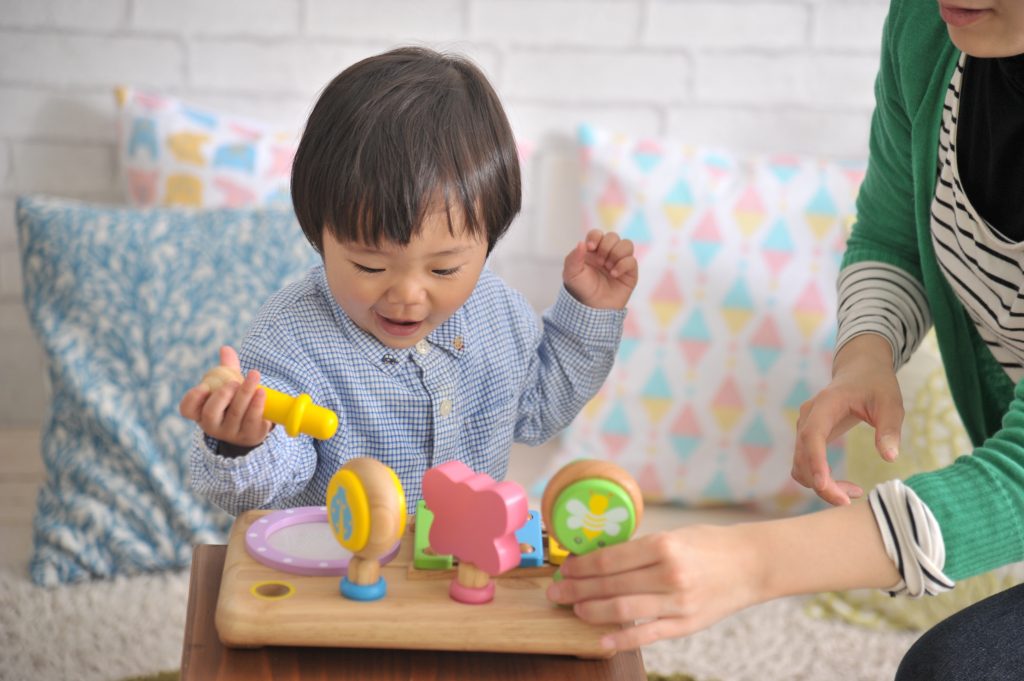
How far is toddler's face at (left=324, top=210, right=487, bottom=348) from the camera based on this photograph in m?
1.00

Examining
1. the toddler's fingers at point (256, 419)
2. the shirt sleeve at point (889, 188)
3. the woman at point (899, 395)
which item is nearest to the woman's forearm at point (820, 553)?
the woman at point (899, 395)

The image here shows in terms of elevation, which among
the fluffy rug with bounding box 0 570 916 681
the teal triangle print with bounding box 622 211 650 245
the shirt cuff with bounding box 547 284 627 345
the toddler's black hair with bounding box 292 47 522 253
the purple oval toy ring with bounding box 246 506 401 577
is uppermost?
the toddler's black hair with bounding box 292 47 522 253

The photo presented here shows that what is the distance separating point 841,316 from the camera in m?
1.23

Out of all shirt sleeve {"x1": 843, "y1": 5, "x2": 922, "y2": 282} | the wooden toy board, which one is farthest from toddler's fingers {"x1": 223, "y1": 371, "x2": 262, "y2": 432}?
shirt sleeve {"x1": 843, "y1": 5, "x2": 922, "y2": 282}

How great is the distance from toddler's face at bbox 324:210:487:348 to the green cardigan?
42 cm

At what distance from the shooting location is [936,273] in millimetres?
1165

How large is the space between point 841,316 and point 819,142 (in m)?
0.93

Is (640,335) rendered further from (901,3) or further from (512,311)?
(901,3)

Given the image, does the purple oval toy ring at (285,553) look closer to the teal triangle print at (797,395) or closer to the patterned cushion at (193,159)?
the patterned cushion at (193,159)

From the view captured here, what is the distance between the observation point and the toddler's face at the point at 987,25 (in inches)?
35.4

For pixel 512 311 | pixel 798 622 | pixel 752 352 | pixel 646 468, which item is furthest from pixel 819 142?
pixel 512 311

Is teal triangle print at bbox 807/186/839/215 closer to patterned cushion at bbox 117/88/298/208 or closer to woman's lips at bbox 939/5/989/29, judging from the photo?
patterned cushion at bbox 117/88/298/208

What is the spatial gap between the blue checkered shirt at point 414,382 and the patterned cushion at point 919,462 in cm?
60

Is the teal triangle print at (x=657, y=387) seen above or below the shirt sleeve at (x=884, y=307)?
below
